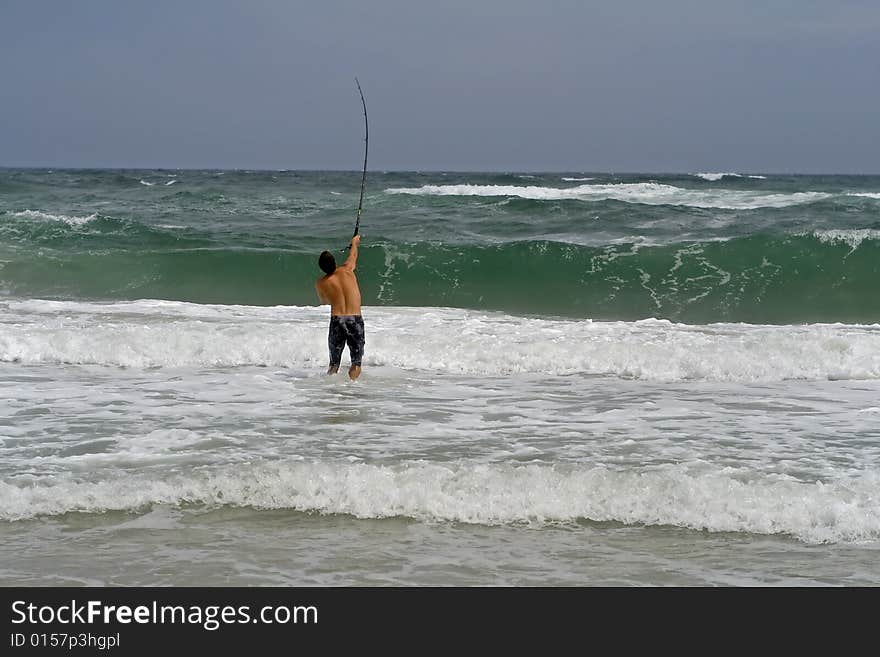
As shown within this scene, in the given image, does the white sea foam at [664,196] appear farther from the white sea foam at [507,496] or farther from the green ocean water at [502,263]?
the white sea foam at [507,496]

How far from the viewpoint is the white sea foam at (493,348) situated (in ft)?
29.8

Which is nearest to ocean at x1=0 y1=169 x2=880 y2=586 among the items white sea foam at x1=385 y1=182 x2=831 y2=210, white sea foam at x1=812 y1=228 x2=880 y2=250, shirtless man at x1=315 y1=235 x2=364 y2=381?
shirtless man at x1=315 y1=235 x2=364 y2=381

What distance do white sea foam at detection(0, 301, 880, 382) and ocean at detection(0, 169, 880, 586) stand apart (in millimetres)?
35

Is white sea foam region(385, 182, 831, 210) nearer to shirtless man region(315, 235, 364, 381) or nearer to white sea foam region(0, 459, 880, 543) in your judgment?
shirtless man region(315, 235, 364, 381)

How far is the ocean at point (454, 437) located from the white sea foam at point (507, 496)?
0.05 feet

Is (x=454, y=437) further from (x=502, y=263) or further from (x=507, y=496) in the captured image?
(x=502, y=263)

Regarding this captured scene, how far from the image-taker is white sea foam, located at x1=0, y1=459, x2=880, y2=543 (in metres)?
4.97

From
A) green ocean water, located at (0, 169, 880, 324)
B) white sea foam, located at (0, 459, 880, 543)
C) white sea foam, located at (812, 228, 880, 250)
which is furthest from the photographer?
white sea foam, located at (812, 228, 880, 250)

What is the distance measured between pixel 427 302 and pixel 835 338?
26.1ft

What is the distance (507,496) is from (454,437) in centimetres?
135

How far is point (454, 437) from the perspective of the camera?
650cm
